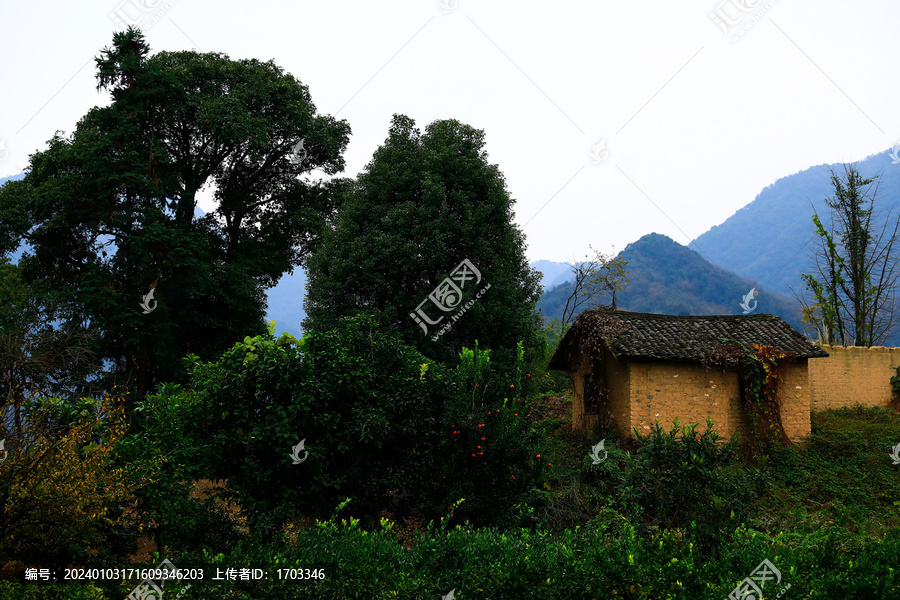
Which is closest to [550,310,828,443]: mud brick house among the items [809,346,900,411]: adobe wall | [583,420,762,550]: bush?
[809,346,900,411]: adobe wall

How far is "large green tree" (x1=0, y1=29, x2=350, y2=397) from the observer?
17391 mm

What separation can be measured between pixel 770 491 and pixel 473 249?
A: 9272 mm

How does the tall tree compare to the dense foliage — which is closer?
the dense foliage

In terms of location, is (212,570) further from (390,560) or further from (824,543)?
(824,543)

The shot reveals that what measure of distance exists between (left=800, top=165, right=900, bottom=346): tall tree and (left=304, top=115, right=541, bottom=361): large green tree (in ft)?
48.5

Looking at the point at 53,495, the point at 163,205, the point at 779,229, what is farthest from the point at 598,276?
the point at 779,229

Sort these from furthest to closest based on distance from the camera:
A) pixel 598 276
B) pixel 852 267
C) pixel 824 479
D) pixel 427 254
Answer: pixel 598 276 → pixel 852 267 → pixel 427 254 → pixel 824 479

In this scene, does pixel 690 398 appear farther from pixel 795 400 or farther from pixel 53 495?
pixel 53 495

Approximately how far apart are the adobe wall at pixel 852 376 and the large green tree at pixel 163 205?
1751 centimetres

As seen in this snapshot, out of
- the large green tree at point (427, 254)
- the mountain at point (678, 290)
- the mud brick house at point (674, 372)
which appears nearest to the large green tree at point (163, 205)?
the large green tree at point (427, 254)

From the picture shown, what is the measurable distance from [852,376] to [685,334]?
675 centimetres

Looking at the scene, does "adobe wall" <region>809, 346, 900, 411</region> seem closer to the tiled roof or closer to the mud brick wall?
the tiled roof

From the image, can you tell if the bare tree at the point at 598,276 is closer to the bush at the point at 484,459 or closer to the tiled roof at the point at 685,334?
the tiled roof at the point at 685,334

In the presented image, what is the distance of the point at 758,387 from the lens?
573 inches
